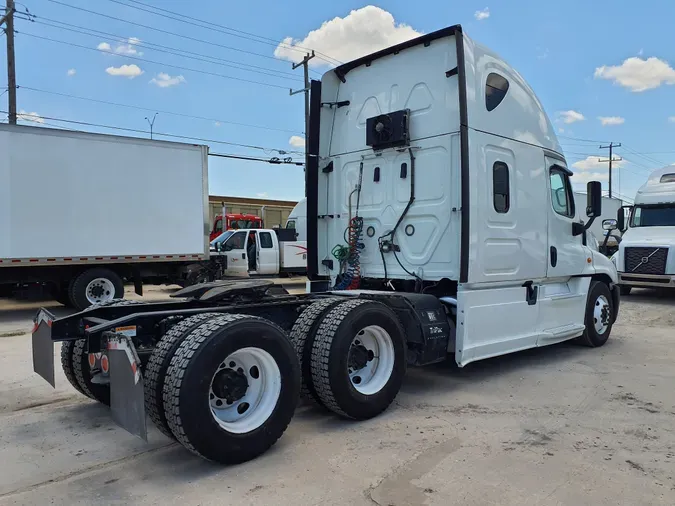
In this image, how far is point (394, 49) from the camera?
6.18 m

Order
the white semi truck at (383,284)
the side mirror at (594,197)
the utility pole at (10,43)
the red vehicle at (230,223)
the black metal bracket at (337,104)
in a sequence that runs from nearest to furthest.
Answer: the white semi truck at (383,284)
the black metal bracket at (337,104)
the side mirror at (594,197)
the utility pole at (10,43)
the red vehicle at (230,223)

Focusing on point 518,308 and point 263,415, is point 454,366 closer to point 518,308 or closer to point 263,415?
point 518,308

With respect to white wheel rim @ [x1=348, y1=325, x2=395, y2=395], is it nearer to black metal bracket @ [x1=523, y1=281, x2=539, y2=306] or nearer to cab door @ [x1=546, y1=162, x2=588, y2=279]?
black metal bracket @ [x1=523, y1=281, x2=539, y2=306]

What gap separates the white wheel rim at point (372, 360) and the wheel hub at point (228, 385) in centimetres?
118

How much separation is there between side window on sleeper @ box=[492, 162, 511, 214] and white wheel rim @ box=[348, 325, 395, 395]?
2026 mm

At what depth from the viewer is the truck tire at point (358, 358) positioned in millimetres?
4410

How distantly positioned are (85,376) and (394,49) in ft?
15.4

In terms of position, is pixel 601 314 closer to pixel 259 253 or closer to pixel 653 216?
pixel 653 216

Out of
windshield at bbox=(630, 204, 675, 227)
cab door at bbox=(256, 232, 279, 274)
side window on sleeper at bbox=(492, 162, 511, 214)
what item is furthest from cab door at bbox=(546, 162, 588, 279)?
cab door at bbox=(256, 232, 279, 274)

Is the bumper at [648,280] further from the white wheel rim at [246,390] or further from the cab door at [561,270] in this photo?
the white wheel rim at [246,390]

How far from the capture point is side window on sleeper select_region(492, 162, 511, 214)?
228 inches

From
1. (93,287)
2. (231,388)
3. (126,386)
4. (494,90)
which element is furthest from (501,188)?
(93,287)

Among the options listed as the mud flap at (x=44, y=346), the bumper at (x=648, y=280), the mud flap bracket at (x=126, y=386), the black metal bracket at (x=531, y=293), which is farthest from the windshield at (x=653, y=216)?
the mud flap at (x=44, y=346)

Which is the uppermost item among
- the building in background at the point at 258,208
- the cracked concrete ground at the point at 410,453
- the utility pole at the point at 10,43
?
the utility pole at the point at 10,43
